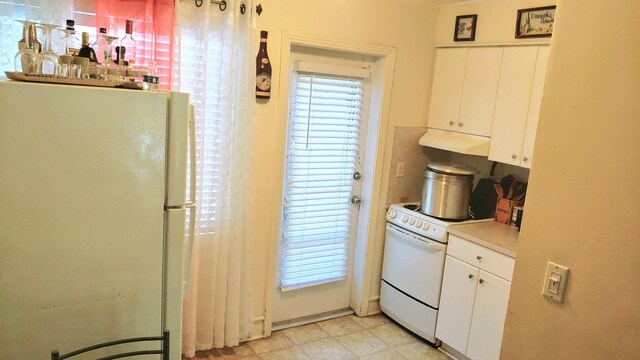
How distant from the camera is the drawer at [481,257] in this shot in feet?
9.14

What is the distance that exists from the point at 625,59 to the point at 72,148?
5.48 feet

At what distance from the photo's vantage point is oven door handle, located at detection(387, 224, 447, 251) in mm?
3211

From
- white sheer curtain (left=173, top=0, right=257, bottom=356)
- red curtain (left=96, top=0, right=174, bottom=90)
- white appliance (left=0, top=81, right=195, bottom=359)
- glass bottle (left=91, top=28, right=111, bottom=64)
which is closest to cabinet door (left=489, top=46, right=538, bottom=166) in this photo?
white sheer curtain (left=173, top=0, right=257, bottom=356)

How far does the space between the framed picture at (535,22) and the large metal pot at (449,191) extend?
99 cm

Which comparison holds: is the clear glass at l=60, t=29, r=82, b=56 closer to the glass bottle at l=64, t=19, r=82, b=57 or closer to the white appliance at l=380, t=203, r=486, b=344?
the glass bottle at l=64, t=19, r=82, b=57

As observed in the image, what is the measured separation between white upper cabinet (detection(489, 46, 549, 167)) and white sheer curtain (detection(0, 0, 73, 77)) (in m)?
2.67

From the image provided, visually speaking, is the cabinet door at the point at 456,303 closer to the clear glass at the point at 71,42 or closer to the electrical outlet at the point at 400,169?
the electrical outlet at the point at 400,169

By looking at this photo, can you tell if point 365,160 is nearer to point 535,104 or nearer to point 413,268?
point 413,268

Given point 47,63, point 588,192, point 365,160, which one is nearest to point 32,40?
point 47,63

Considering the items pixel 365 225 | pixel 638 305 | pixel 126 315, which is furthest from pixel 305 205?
pixel 638 305

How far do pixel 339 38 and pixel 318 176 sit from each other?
101 cm

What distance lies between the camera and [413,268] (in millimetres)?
3408

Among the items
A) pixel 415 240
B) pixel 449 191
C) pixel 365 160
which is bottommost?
pixel 415 240

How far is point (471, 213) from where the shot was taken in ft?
11.7
